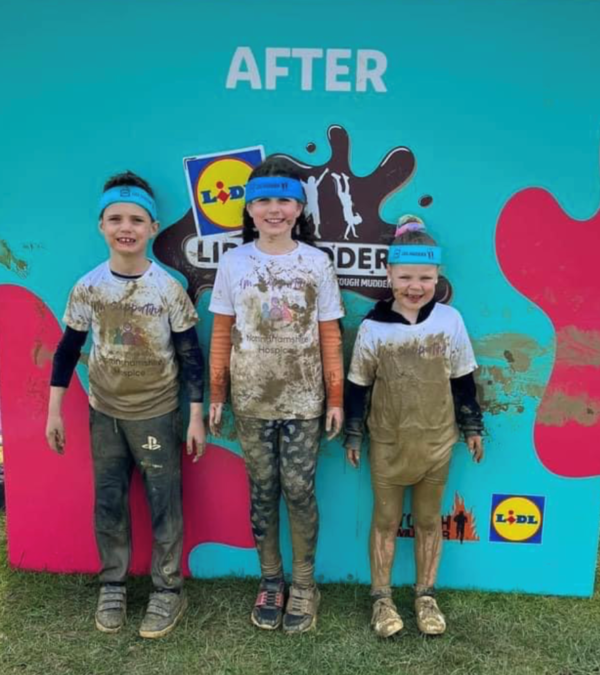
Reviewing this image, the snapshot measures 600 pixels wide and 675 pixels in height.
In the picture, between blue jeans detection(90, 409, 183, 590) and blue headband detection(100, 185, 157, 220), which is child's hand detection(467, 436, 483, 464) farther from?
blue headband detection(100, 185, 157, 220)

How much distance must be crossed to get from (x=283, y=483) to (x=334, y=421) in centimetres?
32

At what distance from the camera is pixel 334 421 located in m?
2.55

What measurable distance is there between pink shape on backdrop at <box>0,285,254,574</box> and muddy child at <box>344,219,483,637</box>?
0.63 meters

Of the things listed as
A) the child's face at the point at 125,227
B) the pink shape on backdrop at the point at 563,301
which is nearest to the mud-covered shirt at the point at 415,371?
the pink shape on backdrop at the point at 563,301

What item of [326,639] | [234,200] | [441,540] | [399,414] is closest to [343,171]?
[234,200]

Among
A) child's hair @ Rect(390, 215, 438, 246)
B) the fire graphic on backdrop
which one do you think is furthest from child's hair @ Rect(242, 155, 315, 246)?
the fire graphic on backdrop

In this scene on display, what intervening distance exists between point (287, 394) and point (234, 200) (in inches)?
31.0

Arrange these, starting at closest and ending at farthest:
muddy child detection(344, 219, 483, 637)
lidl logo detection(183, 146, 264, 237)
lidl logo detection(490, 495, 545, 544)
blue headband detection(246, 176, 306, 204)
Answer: blue headband detection(246, 176, 306, 204)
muddy child detection(344, 219, 483, 637)
lidl logo detection(183, 146, 264, 237)
lidl logo detection(490, 495, 545, 544)

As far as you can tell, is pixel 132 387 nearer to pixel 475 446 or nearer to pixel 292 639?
pixel 292 639

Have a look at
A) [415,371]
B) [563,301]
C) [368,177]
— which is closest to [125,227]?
[368,177]

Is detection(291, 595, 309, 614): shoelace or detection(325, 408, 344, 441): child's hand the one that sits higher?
detection(325, 408, 344, 441): child's hand

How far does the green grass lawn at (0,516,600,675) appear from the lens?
2.44m

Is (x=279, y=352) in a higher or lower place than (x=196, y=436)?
higher

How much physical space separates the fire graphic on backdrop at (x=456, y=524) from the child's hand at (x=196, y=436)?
3.01 ft
